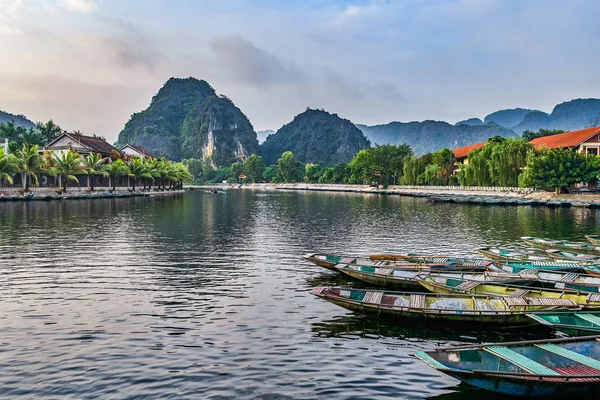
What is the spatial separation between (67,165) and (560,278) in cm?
8107

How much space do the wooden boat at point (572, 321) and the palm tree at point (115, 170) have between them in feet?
296

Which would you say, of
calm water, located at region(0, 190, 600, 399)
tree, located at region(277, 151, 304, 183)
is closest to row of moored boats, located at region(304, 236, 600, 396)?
calm water, located at region(0, 190, 600, 399)

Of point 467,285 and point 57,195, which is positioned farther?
point 57,195

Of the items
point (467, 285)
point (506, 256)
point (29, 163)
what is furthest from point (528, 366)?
point (29, 163)

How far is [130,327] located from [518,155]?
82.5 meters

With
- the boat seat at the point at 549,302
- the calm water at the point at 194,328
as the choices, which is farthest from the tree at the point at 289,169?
the boat seat at the point at 549,302

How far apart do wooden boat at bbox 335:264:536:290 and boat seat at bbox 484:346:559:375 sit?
24.0 ft

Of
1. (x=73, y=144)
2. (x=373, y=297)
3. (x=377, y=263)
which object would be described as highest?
(x=73, y=144)

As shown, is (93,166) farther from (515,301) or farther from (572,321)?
(572,321)

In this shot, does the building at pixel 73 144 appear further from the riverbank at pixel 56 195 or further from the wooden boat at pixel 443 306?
the wooden boat at pixel 443 306

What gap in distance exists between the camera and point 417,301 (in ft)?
49.9

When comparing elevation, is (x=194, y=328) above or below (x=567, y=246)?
below

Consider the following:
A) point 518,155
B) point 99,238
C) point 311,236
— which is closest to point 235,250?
point 311,236

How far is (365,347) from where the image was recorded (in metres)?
13.5
